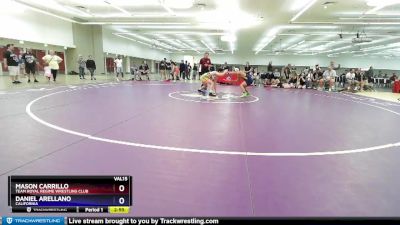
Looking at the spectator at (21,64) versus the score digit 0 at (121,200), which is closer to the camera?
the score digit 0 at (121,200)

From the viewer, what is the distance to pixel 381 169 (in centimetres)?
316

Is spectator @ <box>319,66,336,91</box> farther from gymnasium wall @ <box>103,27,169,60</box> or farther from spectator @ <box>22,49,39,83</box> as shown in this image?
gymnasium wall @ <box>103,27,169,60</box>

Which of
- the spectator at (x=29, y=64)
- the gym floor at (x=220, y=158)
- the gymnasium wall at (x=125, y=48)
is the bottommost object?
the gym floor at (x=220, y=158)

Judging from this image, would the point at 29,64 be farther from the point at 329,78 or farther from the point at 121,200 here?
the point at 329,78

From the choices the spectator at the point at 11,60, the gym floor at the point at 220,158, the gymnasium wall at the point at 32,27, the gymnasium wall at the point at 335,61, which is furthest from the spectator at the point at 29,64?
the gymnasium wall at the point at 335,61

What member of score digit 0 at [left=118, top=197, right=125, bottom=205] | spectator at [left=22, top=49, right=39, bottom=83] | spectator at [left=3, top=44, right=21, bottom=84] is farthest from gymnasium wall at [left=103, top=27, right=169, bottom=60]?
score digit 0 at [left=118, top=197, right=125, bottom=205]

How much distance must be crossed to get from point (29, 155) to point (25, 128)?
156 centimetres

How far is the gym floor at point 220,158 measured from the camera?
7.69ft

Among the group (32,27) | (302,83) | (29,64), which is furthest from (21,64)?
(302,83)

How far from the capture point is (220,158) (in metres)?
3.41

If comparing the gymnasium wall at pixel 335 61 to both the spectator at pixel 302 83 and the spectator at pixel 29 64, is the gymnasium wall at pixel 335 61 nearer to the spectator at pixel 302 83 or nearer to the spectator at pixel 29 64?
the spectator at pixel 302 83
